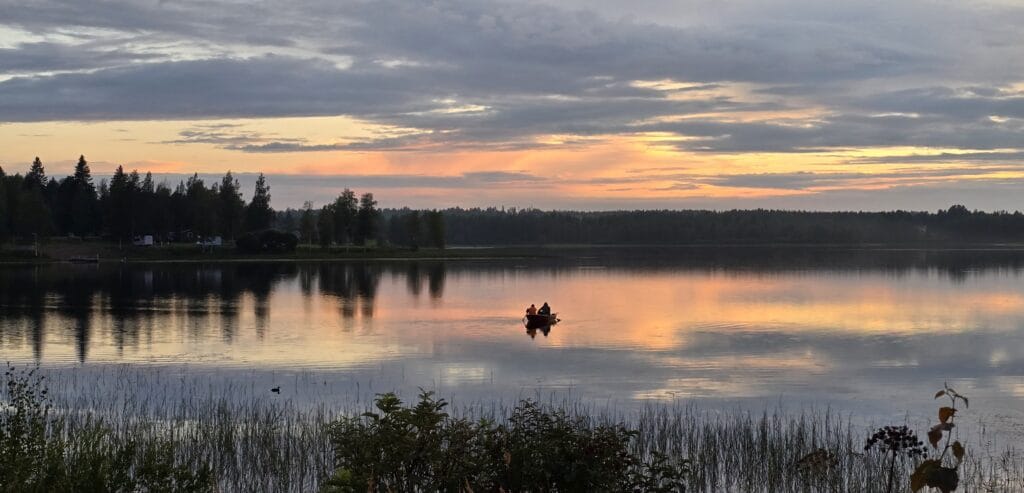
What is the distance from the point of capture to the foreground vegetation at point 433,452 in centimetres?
1163

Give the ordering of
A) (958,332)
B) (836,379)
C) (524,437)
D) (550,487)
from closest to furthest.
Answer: (550,487)
(524,437)
(836,379)
(958,332)

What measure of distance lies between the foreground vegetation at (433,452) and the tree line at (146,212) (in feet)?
368

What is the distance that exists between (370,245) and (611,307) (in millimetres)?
110311

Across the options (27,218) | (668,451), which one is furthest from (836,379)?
(27,218)

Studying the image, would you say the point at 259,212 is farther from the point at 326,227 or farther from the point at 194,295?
the point at 194,295

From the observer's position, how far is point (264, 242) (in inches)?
5650

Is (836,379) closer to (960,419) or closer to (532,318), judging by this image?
(960,419)

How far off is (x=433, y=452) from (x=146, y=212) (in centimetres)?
13809

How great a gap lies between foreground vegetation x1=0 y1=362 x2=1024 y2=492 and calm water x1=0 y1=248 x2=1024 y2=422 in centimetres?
533

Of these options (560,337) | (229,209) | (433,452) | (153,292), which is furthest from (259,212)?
(433,452)

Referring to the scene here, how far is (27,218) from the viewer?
412 feet

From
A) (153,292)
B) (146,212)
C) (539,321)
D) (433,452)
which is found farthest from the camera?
(146,212)

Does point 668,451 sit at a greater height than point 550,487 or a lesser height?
lesser

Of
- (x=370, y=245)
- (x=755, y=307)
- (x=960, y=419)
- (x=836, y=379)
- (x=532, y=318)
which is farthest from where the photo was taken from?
(x=370, y=245)
